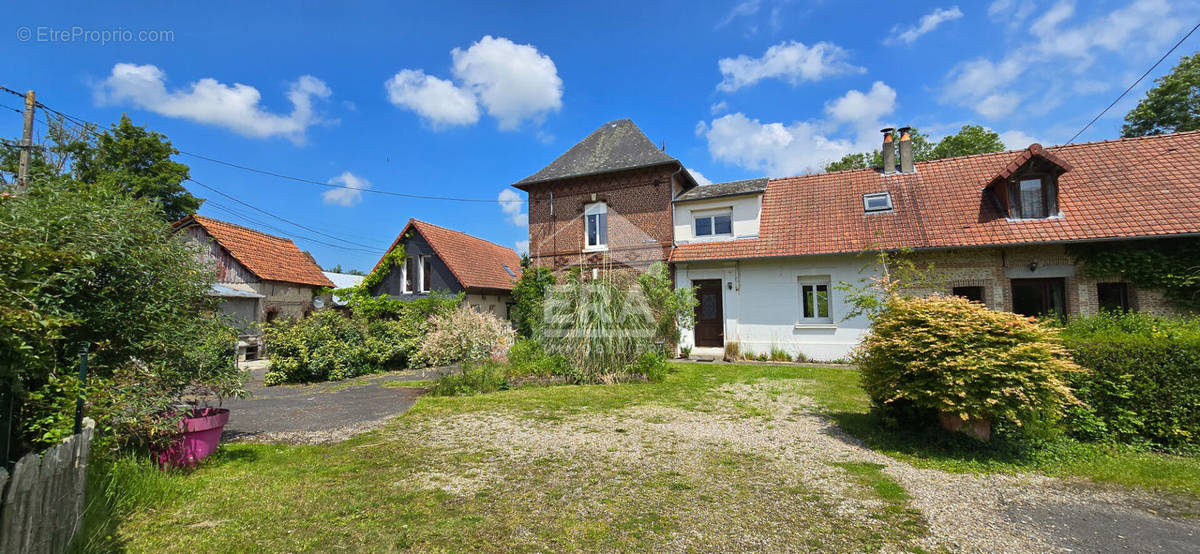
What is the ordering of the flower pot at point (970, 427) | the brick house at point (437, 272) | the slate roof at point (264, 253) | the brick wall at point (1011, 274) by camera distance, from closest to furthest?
the flower pot at point (970, 427)
the brick wall at point (1011, 274)
the slate roof at point (264, 253)
the brick house at point (437, 272)

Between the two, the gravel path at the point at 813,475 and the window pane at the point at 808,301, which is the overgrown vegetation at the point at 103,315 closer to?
the gravel path at the point at 813,475

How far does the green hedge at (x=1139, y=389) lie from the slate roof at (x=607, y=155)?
448 inches

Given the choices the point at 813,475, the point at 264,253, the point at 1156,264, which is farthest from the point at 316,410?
the point at 1156,264

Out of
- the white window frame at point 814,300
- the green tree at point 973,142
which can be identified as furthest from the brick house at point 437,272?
the green tree at point 973,142

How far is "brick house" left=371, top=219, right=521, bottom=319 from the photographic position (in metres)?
19.0

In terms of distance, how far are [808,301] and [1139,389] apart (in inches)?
352

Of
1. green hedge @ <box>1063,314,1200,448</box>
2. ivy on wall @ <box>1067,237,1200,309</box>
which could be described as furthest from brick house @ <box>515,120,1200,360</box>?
green hedge @ <box>1063,314,1200,448</box>

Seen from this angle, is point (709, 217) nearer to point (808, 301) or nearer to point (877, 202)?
point (808, 301)

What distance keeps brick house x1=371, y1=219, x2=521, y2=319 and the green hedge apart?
16952 mm

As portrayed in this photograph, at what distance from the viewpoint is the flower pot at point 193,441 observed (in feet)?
14.4

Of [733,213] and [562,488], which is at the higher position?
[733,213]

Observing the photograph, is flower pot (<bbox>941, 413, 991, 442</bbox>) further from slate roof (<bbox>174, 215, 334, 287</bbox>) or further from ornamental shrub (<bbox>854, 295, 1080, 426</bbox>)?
slate roof (<bbox>174, 215, 334, 287</bbox>)

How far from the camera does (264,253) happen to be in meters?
19.3

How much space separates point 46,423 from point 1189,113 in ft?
109
